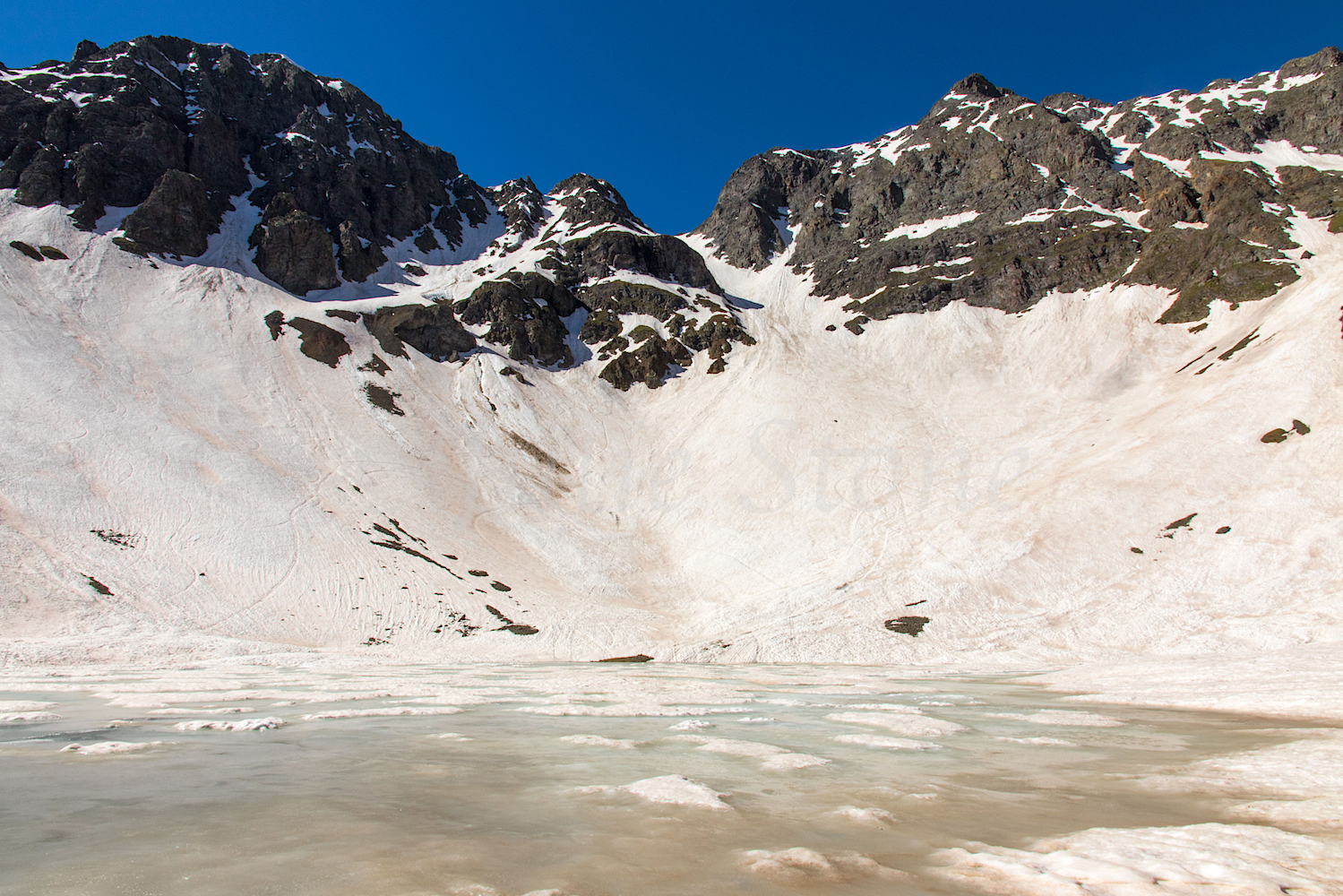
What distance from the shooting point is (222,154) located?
11488 cm

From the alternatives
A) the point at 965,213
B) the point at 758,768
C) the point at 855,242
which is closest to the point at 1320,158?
the point at 965,213

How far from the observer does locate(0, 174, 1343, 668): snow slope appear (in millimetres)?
38281

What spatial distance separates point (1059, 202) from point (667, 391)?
68.7 metres

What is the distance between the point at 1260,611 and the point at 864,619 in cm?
1915

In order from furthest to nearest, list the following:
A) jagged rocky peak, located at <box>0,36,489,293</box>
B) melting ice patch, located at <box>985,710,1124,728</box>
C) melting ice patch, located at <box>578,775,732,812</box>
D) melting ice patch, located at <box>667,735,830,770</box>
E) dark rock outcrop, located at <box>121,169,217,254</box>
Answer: jagged rocky peak, located at <box>0,36,489,293</box> < dark rock outcrop, located at <box>121,169,217,254</box> < melting ice patch, located at <box>985,710,1124,728</box> < melting ice patch, located at <box>667,735,830,770</box> < melting ice patch, located at <box>578,775,732,812</box>

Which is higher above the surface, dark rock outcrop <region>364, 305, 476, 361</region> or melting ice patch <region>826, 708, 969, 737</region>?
dark rock outcrop <region>364, 305, 476, 361</region>

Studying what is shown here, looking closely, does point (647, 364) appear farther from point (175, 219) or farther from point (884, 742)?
point (884, 742)

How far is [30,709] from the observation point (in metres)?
12.6

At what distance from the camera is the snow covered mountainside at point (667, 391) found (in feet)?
133

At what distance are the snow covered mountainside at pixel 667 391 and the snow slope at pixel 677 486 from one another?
0.35 m

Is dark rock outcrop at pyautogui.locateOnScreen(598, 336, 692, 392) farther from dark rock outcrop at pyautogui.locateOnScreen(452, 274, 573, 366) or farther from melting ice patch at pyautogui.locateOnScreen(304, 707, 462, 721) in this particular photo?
melting ice patch at pyautogui.locateOnScreen(304, 707, 462, 721)

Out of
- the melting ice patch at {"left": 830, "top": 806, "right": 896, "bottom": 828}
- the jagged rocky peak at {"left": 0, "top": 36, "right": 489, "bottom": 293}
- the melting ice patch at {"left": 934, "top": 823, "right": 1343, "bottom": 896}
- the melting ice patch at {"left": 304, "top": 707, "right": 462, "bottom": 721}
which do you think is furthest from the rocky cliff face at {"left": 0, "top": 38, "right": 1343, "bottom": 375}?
the melting ice patch at {"left": 934, "top": 823, "right": 1343, "bottom": 896}

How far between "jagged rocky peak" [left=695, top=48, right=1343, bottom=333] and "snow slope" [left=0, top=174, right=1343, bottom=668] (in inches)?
207

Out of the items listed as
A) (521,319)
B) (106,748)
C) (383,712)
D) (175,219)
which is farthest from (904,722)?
(175,219)
